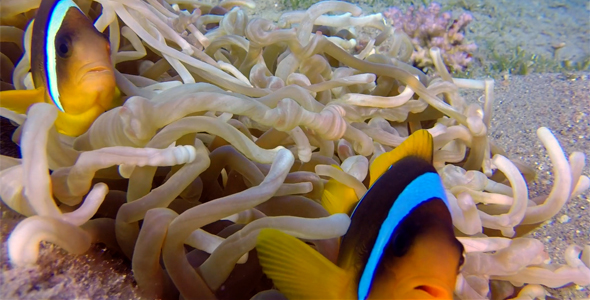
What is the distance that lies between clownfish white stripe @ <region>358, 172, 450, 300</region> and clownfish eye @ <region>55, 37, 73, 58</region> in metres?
0.62

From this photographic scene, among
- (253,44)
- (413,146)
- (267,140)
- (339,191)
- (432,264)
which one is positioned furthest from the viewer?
(253,44)

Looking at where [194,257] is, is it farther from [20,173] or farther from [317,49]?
[317,49]

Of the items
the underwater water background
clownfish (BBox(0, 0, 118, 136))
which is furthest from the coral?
clownfish (BBox(0, 0, 118, 136))

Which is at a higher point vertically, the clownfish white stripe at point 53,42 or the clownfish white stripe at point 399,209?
the clownfish white stripe at point 53,42

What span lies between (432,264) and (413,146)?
188 mm

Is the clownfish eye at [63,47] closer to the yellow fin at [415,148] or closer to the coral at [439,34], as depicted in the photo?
the yellow fin at [415,148]

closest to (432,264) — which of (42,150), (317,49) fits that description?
(42,150)

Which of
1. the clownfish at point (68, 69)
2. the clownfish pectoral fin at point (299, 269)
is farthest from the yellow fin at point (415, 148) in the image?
the clownfish at point (68, 69)

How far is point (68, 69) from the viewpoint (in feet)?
2.22

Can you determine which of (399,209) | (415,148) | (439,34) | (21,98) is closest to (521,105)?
(439,34)

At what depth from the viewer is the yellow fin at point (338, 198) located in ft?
2.03

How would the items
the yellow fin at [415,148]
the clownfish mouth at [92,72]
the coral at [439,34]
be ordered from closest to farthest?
the yellow fin at [415,148]
the clownfish mouth at [92,72]
the coral at [439,34]

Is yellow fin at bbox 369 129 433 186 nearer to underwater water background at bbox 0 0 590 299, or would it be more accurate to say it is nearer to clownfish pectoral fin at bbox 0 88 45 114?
underwater water background at bbox 0 0 590 299

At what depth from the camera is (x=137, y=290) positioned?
19.6 inches
